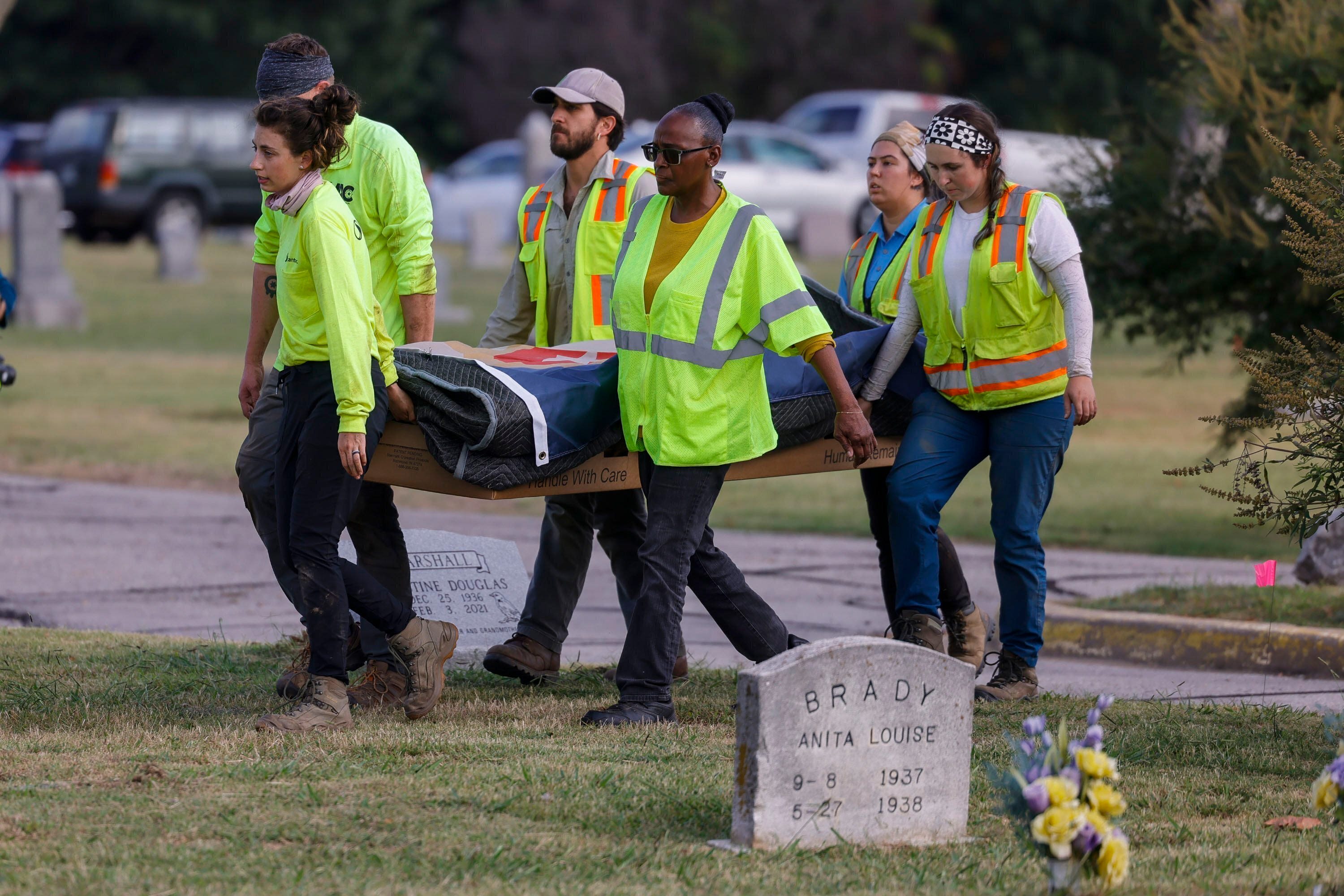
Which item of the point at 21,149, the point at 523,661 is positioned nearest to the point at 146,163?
the point at 21,149

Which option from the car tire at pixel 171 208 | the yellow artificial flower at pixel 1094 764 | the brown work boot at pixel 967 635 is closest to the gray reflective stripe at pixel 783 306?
the brown work boot at pixel 967 635

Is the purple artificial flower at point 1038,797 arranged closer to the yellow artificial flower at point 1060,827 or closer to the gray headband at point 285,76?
the yellow artificial flower at point 1060,827

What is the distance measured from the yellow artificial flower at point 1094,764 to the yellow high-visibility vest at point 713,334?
198cm

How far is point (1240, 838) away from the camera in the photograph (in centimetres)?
471

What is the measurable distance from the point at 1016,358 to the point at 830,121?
29.4 meters

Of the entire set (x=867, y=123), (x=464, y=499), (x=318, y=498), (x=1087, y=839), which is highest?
(x=867, y=123)

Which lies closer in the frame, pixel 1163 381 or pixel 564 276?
pixel 564 276

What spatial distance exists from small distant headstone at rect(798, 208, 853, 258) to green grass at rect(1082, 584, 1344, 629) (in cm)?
2089

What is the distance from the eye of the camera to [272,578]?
9.35m

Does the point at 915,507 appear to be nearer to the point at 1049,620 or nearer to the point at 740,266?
the point at 740,266

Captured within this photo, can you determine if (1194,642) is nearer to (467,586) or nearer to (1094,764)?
(467,586)

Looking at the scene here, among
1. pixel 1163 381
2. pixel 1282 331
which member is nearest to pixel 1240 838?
pixel 1282 331

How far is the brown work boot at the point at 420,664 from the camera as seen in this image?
5906 millimetres

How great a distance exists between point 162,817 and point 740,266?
2.35m
